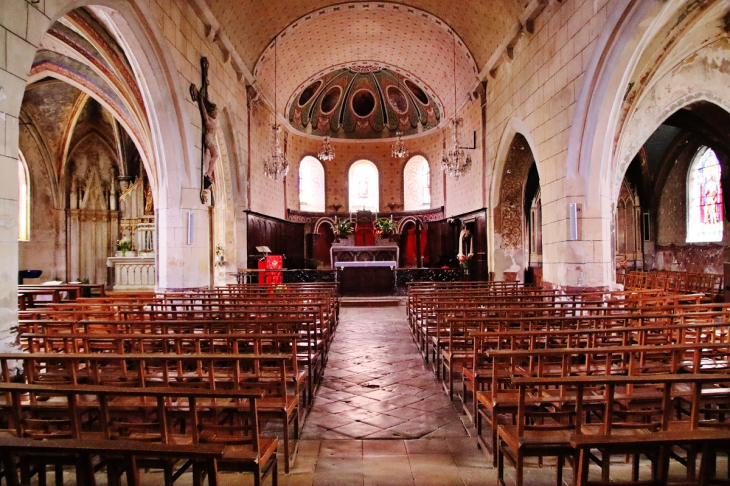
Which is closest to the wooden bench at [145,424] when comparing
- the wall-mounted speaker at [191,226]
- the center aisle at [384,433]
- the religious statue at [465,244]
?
the center aisle at [384,433]

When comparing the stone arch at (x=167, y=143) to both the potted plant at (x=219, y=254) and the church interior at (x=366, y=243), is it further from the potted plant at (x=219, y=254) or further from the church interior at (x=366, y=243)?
the potted plant at (x=219, y=254)

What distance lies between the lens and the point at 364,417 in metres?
4.22

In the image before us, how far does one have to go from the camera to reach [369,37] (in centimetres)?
1661

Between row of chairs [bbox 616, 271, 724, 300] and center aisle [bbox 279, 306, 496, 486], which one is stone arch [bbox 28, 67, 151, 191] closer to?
center aisle [bbox 279, 306, 496, 486]

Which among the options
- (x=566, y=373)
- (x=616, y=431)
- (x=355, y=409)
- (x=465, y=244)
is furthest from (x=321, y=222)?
(x=616, y=431)

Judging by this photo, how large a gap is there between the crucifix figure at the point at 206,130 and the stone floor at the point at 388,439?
19.5 feet

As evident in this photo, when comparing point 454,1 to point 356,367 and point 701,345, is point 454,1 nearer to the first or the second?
point 356,367

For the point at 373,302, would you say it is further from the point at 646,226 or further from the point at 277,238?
the point at 646,226

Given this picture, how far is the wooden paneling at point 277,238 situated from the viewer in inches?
606

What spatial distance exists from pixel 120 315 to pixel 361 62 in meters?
15.6

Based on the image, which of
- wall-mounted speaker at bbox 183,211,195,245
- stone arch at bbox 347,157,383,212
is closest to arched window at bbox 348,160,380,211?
stone arch at bbox 347,157,383,212

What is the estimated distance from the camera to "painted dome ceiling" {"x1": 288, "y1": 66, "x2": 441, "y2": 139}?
66.0 ft

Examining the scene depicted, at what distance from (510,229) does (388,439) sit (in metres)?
11.4

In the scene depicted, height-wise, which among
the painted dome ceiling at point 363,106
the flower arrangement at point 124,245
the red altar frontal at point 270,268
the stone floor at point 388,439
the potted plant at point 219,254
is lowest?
the stone floor at point 388,439
